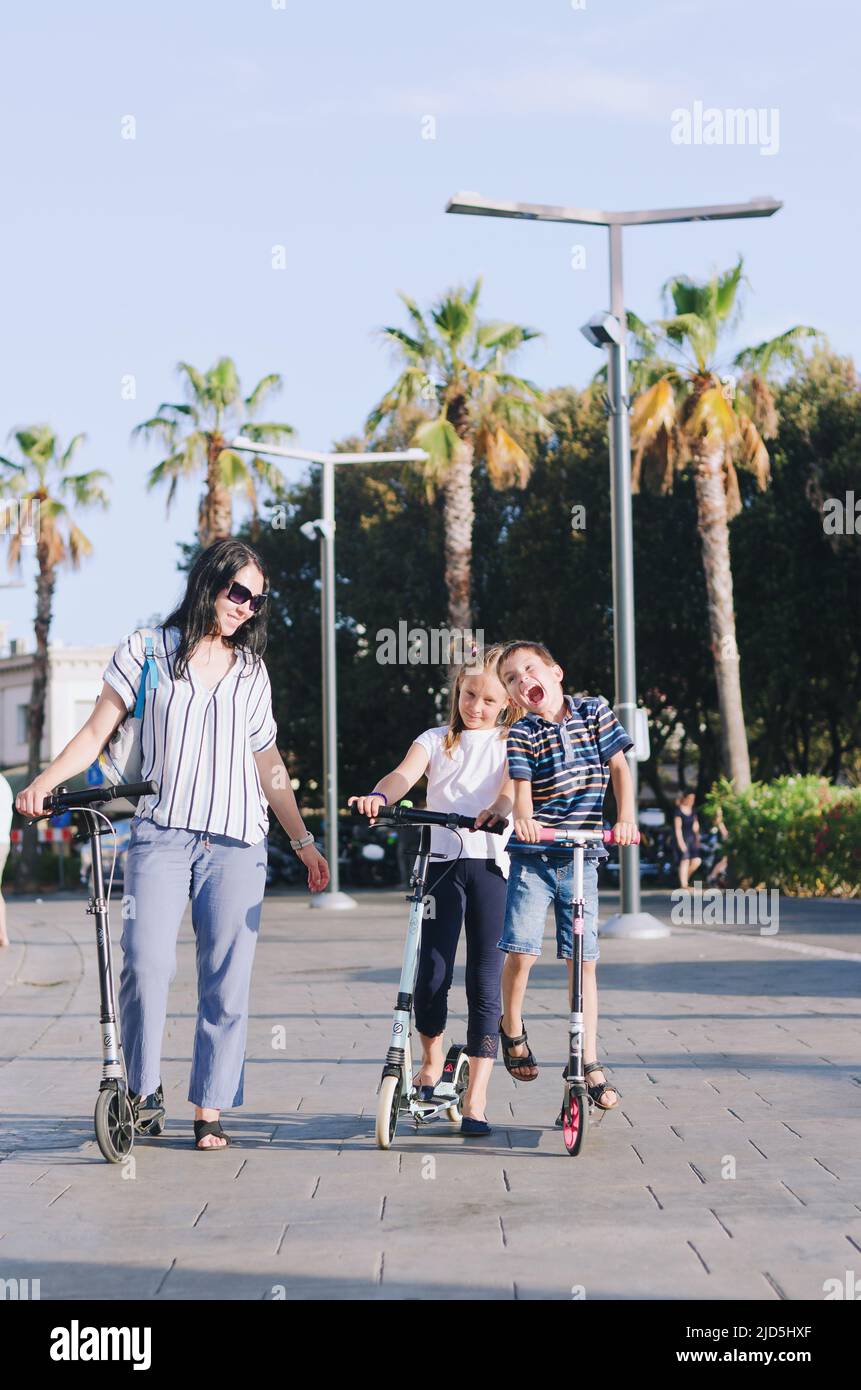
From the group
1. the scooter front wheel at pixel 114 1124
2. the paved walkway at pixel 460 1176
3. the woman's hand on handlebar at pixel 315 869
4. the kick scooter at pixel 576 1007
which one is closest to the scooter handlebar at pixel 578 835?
the kick scooter at pixel 576 1007

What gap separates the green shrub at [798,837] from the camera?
23.0m

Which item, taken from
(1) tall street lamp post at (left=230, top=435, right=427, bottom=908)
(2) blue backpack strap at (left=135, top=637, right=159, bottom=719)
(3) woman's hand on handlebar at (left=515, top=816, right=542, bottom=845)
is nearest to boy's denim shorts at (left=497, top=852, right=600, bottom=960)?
(3) woman's hand on handlebar at (left=515, top=816, right=542, bottom=845)

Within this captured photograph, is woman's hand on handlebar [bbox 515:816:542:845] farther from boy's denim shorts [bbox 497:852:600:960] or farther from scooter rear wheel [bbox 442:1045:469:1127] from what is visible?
scooter rear wheel [bbox 442:1045:469:1127]

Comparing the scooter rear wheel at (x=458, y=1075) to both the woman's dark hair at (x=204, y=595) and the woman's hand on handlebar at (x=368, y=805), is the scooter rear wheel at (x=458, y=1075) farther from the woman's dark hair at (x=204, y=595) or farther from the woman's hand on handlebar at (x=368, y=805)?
the woman's dark hair at (x=204, y=595)

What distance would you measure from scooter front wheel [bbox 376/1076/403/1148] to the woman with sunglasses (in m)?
0.48

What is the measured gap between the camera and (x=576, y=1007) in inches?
237

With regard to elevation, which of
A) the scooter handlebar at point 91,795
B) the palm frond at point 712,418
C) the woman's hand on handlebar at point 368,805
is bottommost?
the woman's hand on handlebar at point 368,805

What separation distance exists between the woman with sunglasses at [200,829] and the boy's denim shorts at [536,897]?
0.71 m

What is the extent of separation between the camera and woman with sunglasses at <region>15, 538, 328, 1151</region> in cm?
584

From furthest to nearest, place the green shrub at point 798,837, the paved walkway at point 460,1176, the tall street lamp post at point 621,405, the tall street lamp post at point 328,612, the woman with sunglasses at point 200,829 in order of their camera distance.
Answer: the tall street lamp post at point 328,612, the green shrub at point 798,837, the tall street lamp post at point 621,405, the woman with sunglasses at point 200,829, the paved walkway at point 460,1176

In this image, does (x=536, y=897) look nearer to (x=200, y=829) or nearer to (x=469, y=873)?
(x=469, y=873)

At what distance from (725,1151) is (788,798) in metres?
18.4

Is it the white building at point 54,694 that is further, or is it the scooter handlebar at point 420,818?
the white building at point 54,694

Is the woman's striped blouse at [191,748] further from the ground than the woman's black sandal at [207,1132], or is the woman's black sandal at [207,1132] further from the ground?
the woman's striped blouse at [191,748]
